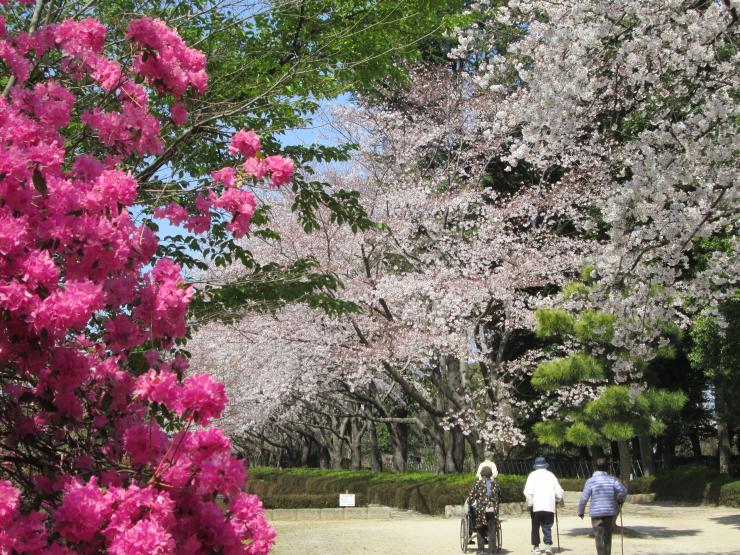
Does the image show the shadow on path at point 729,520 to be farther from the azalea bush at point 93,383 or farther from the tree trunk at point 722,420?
the azalea bush at point 93,383

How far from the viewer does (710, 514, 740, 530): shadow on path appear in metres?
15.4

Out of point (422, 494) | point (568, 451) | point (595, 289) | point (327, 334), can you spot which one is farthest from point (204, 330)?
point (568, 451)

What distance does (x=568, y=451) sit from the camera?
34625 mm

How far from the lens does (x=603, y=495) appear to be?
891 centimetres

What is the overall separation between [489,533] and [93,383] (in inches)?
344

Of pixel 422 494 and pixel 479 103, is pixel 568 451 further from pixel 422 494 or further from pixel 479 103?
pixel 479 103

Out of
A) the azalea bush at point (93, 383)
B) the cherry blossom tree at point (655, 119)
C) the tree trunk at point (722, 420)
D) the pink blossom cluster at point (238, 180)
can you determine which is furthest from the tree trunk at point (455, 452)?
the azalea bush at point (93, 383)

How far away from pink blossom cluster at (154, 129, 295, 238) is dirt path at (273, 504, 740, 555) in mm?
8839

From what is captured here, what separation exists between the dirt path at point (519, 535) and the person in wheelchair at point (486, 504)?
0.75m

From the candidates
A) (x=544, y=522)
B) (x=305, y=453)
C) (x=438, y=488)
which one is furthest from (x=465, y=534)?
(x=305, y=453)

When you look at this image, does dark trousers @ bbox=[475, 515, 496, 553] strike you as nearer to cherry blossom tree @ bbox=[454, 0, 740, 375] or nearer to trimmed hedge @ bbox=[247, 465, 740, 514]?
cherry blossom tree @ bbox=[454, 0, 740, 375]

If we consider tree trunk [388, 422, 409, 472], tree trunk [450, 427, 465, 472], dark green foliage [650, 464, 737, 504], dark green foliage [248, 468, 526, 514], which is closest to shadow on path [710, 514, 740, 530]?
dark green foliage [650, 464, 737, 504]

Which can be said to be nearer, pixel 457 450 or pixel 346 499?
pixel 346 499

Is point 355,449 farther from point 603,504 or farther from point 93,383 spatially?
point 93,383
